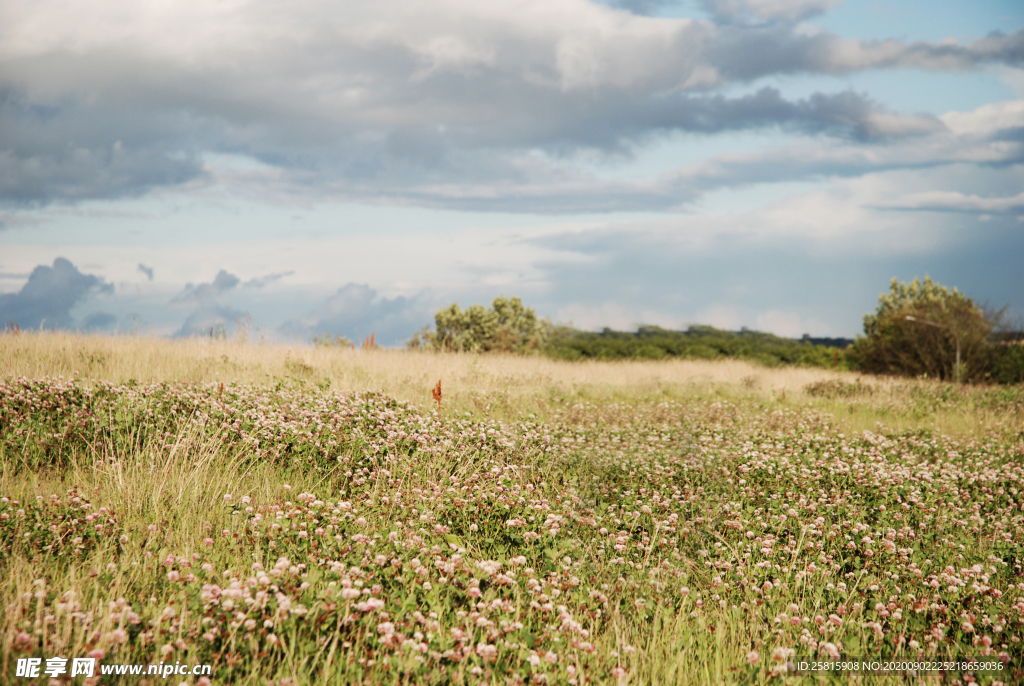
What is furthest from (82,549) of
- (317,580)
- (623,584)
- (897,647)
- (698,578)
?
(897,647)

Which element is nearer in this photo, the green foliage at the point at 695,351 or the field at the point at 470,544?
the field at the point at 470,544

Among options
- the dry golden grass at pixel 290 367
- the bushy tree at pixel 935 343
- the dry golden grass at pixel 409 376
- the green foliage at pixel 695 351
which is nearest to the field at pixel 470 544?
the dry golden grass at pixel 409 376

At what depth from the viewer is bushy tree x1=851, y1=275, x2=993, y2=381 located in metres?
27.5

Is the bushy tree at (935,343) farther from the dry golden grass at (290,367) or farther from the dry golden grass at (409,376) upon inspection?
the dry golden grass at (290,367)

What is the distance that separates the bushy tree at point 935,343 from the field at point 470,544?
71.5 ft

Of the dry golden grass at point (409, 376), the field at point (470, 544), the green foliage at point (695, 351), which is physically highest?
the green foliage at point (695, 351)

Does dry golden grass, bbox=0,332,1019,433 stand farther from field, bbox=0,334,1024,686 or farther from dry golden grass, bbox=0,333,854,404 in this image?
field, bbox=0,334,1024,686

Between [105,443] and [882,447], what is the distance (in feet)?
38.6

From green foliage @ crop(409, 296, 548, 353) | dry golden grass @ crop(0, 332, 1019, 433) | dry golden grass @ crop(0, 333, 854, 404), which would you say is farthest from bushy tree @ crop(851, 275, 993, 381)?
green foliage @ crop(409, 296, 548, 353)

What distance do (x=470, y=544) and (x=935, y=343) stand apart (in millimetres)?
31526

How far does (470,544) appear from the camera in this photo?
513 cm

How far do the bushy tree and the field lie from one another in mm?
21781

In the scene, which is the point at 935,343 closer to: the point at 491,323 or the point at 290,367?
the point at 491,323

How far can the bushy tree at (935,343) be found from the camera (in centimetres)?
2747
